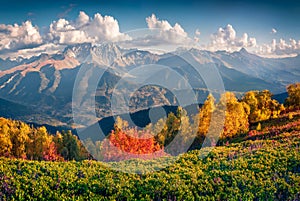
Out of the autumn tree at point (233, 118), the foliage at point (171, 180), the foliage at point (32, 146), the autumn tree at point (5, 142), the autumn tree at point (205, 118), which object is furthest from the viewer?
the autumn tree at point (205, 118)

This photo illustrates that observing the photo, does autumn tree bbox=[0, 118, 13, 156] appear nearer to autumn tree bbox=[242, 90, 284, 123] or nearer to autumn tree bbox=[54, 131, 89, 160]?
autumn tree bbox=[54, 131, 89, 160]

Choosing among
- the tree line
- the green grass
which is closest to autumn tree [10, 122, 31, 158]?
the tree line

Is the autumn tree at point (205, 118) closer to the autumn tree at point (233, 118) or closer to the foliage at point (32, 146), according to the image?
the autumn tree at point (233, 118)

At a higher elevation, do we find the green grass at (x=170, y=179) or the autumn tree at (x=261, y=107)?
the autumn tree at (x=261, y=107)

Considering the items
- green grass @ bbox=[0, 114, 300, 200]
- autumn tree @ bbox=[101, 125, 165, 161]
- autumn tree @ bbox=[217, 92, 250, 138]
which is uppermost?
autumn tree @ bbox=[217, 92, 250, 138]

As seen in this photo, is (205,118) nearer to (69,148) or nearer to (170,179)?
(69,148)

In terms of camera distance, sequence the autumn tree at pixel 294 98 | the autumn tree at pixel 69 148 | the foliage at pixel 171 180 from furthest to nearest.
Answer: the autumn tree at pixel 294 98, the autumn tree at pixel 69 148, the foliage at pixel 171 180

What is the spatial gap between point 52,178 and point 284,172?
16606 millimetres

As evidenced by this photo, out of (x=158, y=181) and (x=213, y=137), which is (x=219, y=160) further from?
(x=213, y=137)

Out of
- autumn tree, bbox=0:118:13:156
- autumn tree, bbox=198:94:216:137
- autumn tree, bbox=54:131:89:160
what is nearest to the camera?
autumn tree, bbox=0:118:13:156

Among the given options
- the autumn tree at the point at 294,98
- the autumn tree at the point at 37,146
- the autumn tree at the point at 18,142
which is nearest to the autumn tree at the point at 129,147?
the autumn tree at the point at 37,146

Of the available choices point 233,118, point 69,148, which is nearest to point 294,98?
point 233,118

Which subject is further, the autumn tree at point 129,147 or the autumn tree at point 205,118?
the autumn tree at point 205,118

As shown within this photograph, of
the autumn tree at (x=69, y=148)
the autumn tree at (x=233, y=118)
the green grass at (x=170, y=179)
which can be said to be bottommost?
the autumn tree at (x=69, y=148)
